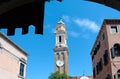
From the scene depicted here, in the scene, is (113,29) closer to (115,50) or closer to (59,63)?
(115,50)

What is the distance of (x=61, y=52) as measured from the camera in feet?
229

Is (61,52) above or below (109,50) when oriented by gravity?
above

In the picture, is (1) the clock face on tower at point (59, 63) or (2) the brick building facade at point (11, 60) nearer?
(2) the brick building facade at point (11, 60)

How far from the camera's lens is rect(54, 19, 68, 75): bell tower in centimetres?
6769

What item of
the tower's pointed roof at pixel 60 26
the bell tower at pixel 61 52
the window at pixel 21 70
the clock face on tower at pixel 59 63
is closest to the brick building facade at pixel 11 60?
the window at pixel 21 70

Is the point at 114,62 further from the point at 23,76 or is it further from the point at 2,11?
the point at 2,11

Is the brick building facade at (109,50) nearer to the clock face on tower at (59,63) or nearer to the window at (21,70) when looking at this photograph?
the window at (21,70)

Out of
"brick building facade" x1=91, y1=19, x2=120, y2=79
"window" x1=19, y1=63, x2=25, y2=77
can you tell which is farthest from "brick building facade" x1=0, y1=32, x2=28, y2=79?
"brick building facade" x1=91, y1=19, x2=120, y2=79

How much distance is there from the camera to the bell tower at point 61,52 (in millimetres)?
67688

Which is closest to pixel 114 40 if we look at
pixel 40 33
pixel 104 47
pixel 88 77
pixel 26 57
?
pixel 104 47

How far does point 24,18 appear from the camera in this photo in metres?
4.06

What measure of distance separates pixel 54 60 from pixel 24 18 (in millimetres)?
65144

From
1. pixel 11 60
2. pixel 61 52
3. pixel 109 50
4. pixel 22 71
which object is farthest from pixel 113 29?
pixel 61 52

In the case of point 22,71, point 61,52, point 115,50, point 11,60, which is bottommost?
point 22,71
